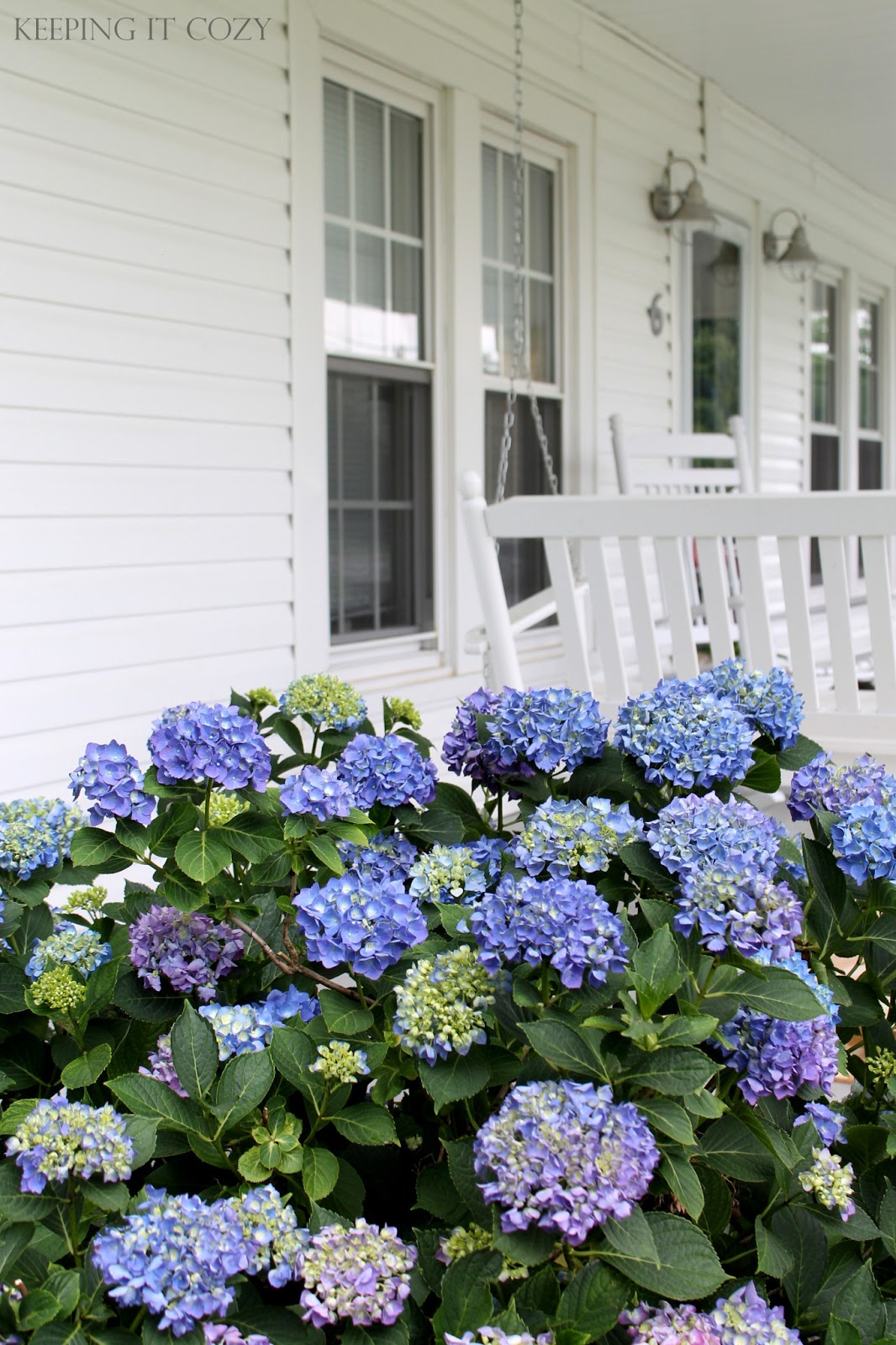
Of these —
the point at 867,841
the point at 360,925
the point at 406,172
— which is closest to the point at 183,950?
the point at 360,925

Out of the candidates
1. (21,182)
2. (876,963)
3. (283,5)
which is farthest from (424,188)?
(876,963)

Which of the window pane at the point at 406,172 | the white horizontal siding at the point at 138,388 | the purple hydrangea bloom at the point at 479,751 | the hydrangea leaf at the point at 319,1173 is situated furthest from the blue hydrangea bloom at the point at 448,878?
the window pane at the point at 406,172

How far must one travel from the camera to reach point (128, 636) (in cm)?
317

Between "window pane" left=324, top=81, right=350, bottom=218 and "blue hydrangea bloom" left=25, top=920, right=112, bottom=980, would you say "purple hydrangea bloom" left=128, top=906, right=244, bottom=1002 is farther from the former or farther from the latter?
"window pane" left=324, top=81, right=350, bottom=218

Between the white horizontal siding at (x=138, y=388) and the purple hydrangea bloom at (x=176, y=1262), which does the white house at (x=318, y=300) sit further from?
the purple hydrangea bloom at (x=176, y=1262)

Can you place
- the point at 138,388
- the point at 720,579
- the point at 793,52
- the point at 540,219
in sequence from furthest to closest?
the point at 793,52, the point at 540,219, the point at 138,388, the point at 720,579

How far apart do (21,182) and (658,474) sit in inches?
103

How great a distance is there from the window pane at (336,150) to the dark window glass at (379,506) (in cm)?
47

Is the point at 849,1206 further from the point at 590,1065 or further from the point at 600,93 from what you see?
the point at 600,93

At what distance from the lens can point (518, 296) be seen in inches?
159

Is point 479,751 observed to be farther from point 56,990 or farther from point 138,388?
point 138,388

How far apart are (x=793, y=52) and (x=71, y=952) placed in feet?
17.4

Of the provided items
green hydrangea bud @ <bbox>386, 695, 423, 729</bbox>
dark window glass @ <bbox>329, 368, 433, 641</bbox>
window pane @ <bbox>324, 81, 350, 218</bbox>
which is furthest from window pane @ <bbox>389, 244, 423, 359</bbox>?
green hydrangea bud @ <bbox>386, 695, 423, 729</bbox>

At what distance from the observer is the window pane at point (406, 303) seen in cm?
402
